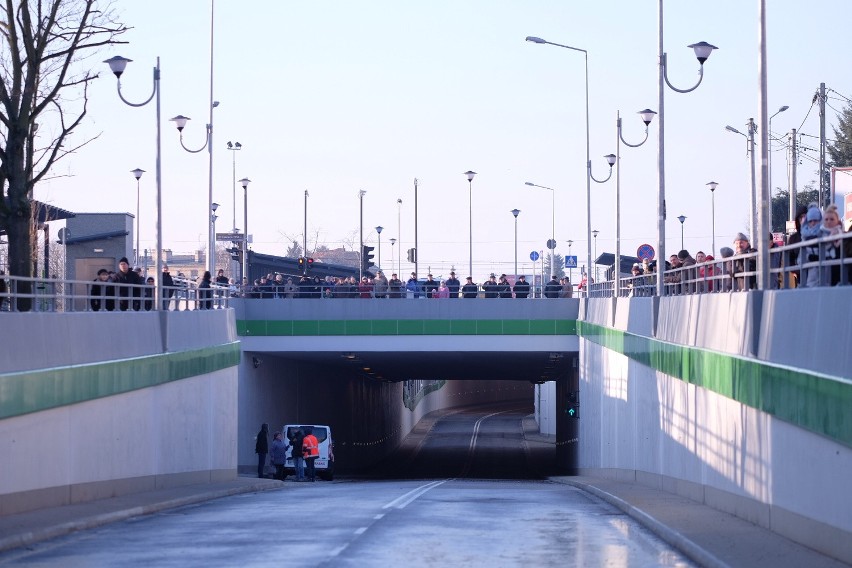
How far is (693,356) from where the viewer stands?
2173cm

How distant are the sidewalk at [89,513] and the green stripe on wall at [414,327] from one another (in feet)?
63.5

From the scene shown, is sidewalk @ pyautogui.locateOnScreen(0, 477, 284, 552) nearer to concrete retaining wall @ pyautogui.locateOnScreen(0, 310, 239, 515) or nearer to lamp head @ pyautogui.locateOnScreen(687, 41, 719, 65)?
concrete retaining wall @ pyautogui.locateOnScreen(0, 310, 239, 515)

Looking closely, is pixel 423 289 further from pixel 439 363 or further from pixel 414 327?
pixel 439 363

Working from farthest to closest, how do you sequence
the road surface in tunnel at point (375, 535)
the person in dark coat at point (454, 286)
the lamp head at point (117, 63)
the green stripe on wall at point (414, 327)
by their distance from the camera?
the person in dark coat at point (454, 286)
the green stripe on wall at point (414, 327)
the lamp head at point (117, 63)
the road surface in tunnel at point (375, 535)

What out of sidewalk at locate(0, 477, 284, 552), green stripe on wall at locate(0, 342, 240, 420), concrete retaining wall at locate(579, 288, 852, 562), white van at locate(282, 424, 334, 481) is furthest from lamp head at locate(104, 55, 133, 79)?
white van at locate(282, 424, 334, 481)

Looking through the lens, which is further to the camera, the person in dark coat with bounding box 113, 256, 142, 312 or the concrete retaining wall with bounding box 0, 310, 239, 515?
the person in dark coat with bounding box 113, 256, 142, 312

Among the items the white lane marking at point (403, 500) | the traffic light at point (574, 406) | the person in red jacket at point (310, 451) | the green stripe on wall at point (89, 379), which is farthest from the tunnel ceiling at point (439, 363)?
the white lane marking at point (403, 500)

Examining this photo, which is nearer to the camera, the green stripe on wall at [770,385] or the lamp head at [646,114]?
the green stripe on wall at [770,385]

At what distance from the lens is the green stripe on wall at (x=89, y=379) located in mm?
18375

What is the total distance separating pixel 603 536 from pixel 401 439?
70483mm

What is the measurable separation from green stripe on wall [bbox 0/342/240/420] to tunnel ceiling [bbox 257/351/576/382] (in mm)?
19262

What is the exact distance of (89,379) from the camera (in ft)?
71.3

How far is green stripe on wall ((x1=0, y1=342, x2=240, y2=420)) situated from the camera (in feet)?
60.3

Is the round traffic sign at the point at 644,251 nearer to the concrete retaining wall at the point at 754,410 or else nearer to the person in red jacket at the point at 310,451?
the person in red jacket at the point at 310,451
